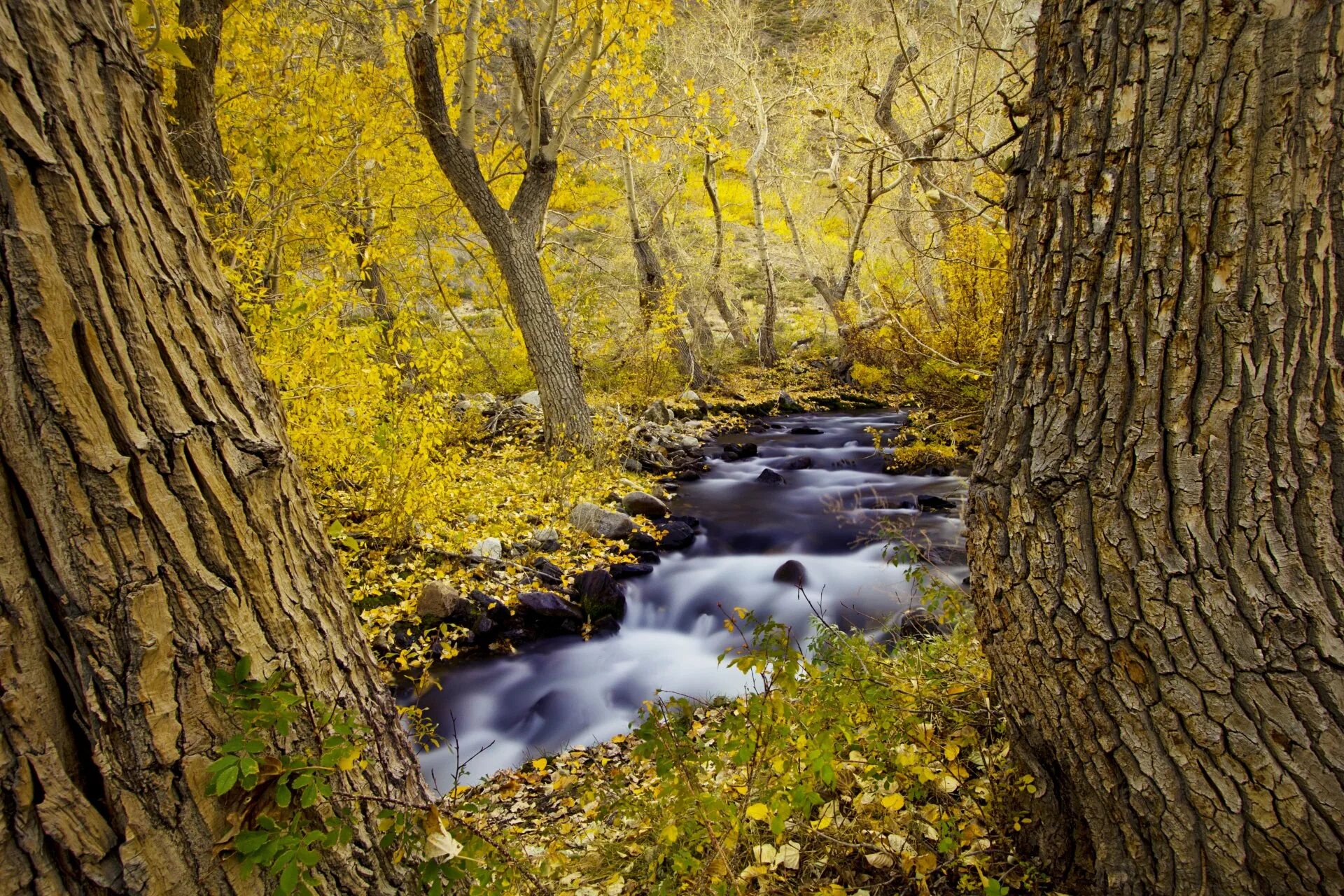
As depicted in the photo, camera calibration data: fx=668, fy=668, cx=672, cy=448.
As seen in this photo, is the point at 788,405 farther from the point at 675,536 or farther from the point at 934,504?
the point at 675,536

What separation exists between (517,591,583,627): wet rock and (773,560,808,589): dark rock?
1.93 m

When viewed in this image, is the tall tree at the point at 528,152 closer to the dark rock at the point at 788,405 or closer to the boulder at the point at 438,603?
the boulder at the point at 438,603

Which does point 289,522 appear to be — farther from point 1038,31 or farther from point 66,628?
point 1038,31

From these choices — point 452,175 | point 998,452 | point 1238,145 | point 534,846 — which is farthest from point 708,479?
point 1238,145

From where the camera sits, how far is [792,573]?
6.11 metres

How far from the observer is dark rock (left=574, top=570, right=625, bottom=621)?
5410mm

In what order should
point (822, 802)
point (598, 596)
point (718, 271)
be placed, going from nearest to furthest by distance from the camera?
point (822, 802) → point (598, 596) → point (718, 271)

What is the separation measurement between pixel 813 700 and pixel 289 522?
1.73 metres

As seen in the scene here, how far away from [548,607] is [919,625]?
2.70m

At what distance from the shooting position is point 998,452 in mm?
1849

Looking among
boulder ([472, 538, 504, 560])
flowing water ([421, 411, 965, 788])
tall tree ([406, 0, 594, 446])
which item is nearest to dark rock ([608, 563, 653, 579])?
flowing water ([421, 411, 965, 788])

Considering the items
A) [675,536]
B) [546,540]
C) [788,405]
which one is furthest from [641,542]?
[788,405]

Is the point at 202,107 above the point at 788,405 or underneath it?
above

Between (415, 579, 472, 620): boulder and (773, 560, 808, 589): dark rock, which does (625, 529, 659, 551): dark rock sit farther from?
(415, 579, 472, 620): boulder
